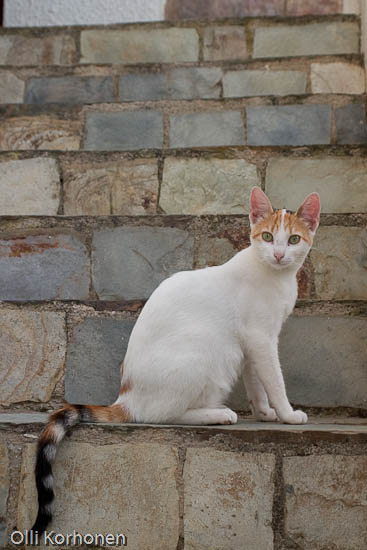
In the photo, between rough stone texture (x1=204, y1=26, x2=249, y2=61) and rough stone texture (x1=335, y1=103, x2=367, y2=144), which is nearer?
rough stone texture (x1=335, y1=103, x2=367, y2=144)

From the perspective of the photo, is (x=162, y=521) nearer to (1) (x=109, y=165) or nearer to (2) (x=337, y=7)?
(1) (x=109, y=165)

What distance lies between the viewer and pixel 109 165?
3268 millimetres

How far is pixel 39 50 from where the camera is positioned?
482 centimetres

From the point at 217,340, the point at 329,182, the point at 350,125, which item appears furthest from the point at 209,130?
the point at 217,340

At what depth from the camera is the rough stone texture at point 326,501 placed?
1.87 m

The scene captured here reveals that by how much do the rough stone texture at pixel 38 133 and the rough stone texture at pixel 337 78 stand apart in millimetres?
1476

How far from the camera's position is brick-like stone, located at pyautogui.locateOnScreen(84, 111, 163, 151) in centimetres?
379

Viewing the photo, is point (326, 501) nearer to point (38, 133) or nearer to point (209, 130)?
point (209, 130)

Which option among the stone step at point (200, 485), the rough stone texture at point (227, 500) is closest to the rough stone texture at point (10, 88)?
the stone step at point (200, 485)

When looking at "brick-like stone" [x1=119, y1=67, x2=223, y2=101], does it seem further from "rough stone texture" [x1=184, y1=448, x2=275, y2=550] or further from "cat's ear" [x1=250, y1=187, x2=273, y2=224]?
"rough stone texture" [x1=184, y1=448, x2=275, y2=550]

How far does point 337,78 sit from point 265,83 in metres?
0.43

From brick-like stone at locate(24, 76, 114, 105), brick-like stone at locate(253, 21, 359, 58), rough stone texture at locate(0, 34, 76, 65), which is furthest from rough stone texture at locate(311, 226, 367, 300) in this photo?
rough stone texture at locate(0, 34, 76, 65)

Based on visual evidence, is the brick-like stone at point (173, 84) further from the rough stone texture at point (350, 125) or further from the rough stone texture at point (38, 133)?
the rough stone texture at point (350, 125)

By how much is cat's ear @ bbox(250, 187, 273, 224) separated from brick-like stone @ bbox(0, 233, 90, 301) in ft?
2.64
